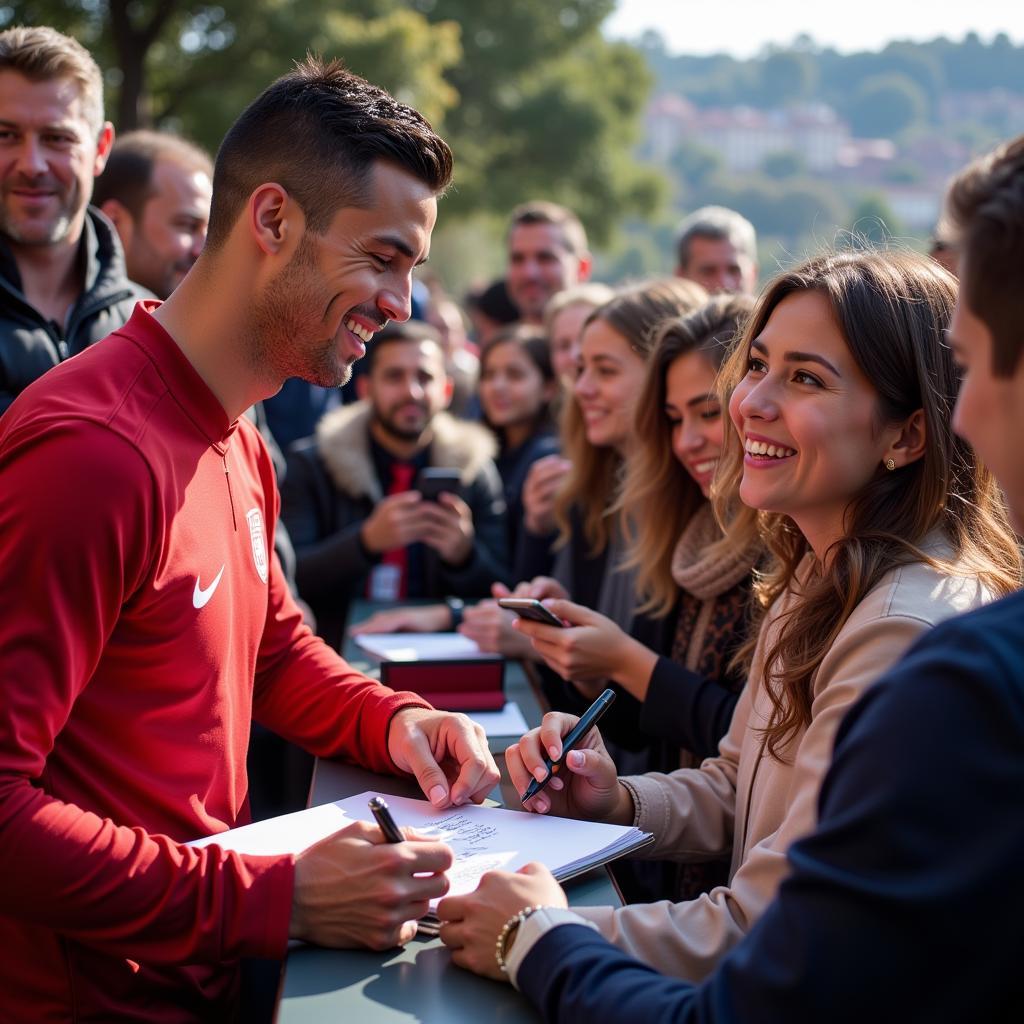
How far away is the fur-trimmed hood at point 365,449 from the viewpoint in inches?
194

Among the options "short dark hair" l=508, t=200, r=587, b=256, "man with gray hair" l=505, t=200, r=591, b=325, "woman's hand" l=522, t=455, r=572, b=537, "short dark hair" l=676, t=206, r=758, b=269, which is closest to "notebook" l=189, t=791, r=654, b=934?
"woman's hand" l=522, t=455, r=572, b=537

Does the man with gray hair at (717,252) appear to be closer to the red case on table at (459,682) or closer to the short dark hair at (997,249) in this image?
the red case on table at (459,682)

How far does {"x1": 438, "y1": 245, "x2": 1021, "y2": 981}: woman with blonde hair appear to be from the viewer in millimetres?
1880

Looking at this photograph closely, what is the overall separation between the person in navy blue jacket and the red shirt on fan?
0.74m

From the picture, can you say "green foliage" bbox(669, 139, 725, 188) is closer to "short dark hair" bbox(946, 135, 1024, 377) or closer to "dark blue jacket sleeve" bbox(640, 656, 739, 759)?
"dark blue jacket sleeve" bbox(640, 656, 739, 759)

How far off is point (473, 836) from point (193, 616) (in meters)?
0.60

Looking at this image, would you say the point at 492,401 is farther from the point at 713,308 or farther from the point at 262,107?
the point at 262,107

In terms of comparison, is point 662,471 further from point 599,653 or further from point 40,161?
point 40,161

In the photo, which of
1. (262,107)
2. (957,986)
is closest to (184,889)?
(957,986)

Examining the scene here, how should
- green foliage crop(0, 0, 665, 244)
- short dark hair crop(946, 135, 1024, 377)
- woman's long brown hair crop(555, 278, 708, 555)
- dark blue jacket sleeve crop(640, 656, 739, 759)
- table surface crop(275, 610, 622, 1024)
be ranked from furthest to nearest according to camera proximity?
green foliage crop(0, 0, 665, 244) → woman's long brown hair crop(555, 278, 708, 555) → dark blue jacket sleeve crop(640, 656, 739, 759) → table surface crop(275, 610, 622, 1024) → short dark hair crop(946, 135, 1024, 377)

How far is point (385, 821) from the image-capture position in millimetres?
1705

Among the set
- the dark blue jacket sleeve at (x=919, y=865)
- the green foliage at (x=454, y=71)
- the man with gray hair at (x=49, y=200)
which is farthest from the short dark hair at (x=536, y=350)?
→ the green foliage at (x=454, y=71)

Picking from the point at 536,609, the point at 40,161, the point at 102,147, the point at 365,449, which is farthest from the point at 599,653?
the point at 365,449

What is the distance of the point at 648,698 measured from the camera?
→ 287 centimetres
